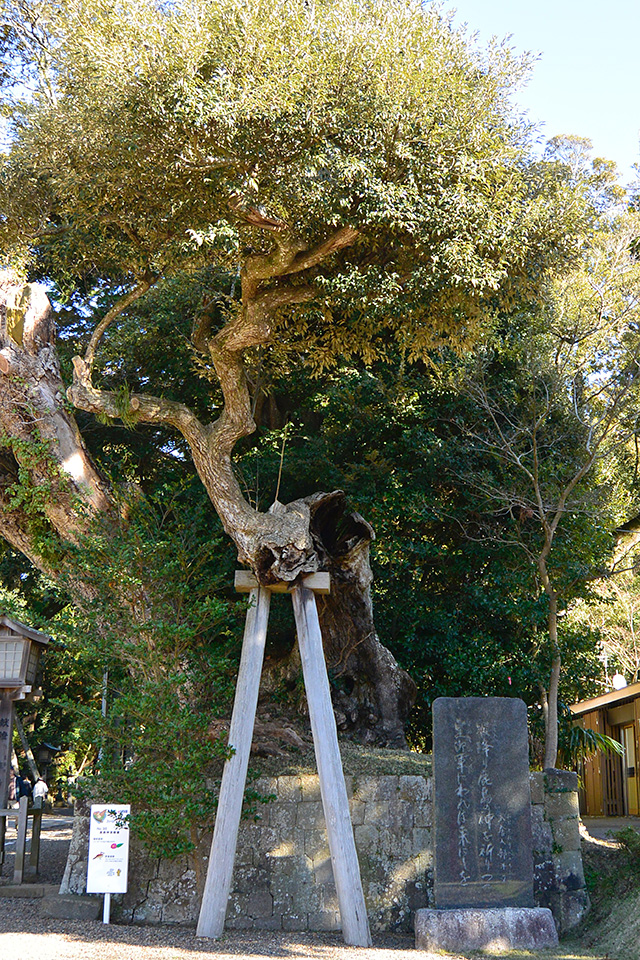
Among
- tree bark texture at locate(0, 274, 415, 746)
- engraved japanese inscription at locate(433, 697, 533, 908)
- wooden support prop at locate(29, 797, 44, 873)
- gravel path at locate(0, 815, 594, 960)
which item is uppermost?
tree bark texture at locate(0, 274, 415, 746)

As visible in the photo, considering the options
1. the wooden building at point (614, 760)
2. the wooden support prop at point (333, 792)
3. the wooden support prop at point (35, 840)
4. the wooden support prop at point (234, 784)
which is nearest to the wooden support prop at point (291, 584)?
the wooden support prop at point (234, 784)

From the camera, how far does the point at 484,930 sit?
7.19 meters

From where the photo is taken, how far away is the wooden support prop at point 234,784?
24.4ft

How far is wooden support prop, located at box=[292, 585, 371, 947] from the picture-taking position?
746 cm

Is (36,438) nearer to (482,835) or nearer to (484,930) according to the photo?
(482,835)

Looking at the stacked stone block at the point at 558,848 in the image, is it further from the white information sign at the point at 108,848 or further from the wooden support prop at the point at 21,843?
the wooden support prop at the point at 21,843

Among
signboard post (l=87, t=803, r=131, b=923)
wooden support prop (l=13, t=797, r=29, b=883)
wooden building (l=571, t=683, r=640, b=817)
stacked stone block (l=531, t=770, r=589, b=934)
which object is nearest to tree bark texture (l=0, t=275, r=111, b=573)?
wooden support prop (l=13, t=797, r=29, b=883)

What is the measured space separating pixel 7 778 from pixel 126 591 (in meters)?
3.09

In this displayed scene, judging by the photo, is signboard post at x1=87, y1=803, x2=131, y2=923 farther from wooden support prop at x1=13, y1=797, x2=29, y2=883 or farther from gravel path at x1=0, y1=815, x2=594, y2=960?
wooden support prop at x1=13, y1=797, x2=29, y2=883

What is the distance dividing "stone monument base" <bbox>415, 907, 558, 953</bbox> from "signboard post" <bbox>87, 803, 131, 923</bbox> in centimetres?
285

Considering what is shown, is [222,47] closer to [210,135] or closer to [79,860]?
[210,135]

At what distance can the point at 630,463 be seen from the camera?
12.9 metres

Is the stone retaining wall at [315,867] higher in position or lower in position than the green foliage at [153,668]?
lower

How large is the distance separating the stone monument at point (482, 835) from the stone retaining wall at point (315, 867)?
84cm
